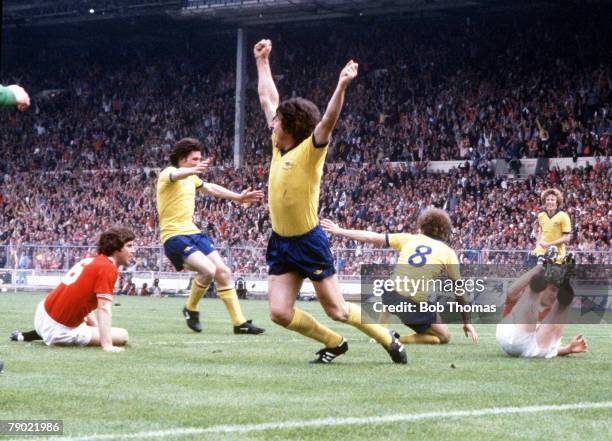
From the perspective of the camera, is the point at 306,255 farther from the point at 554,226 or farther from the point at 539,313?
the point at 554,226

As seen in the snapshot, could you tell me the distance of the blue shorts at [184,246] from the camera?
1234 cm

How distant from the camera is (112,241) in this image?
370 inches

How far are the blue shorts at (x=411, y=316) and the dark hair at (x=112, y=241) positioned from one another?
2.93 meters

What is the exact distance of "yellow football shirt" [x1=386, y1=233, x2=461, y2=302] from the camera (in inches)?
416

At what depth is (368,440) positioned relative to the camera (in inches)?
187

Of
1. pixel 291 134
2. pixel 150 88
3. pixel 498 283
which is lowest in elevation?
pixel 498 283

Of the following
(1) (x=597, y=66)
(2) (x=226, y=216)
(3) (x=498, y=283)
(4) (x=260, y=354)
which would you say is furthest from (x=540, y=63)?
(4) (x=260, y=354)

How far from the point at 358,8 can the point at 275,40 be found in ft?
18.9

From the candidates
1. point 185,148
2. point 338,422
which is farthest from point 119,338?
point 338,422

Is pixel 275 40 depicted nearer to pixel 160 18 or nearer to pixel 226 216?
pixel 160 18

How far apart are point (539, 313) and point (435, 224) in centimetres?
168

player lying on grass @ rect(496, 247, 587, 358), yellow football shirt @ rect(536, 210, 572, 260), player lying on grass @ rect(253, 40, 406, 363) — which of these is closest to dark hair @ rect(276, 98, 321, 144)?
player lying on grass @ rect(253, 40, 406, 363)

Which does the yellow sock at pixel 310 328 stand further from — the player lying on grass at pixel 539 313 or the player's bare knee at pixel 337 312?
the player lying on grass at pixel 539 313

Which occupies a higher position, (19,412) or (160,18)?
(160,18)
